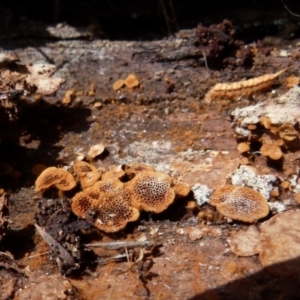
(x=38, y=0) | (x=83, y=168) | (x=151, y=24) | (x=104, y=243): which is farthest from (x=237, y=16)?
(x=104, y=243)

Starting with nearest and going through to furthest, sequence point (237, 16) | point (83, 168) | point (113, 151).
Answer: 1. point (83, 168)
2. point (113, 151)
3. point (237, 16)

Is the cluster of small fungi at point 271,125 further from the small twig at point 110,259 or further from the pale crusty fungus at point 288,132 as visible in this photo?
the small twig at point 110,259

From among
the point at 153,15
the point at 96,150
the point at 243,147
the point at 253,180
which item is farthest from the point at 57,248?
the point at 153,15

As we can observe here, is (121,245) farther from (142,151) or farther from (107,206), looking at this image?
(142,151)

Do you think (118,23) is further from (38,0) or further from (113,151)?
(113,151)

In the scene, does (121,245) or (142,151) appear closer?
(121,245)

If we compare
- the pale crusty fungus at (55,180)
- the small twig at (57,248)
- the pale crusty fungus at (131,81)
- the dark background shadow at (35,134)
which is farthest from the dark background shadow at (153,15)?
the small twig at (57,248)
